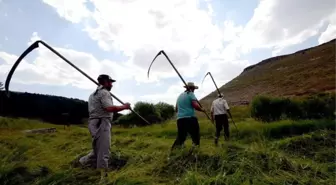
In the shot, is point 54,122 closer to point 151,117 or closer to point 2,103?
point 2,103

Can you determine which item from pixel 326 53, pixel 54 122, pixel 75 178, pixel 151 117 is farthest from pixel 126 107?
pixel 326 53

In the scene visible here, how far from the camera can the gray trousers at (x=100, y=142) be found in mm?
4707

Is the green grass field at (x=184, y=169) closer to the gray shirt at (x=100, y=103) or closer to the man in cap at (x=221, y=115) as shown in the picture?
the gray shirt at (x=100, y=103)

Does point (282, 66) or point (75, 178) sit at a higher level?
point (282, 66)

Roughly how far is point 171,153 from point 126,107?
3.03ft

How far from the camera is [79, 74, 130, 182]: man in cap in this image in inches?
186

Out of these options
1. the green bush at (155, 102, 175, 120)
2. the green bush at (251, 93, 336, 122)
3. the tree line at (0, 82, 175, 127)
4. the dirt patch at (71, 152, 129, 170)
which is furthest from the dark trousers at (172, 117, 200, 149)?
the green bush at (155, 102, 175, 120)

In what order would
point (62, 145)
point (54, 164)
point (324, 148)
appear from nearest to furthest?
1. point (54, 164)
2. point (324, 148)
3. point (62, 145)

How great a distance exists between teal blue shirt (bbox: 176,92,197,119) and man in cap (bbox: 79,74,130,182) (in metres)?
2.03

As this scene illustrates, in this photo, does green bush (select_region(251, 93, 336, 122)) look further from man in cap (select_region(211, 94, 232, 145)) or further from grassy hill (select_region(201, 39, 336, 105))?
grassy hill (select_region(201, 39, 336, 105))

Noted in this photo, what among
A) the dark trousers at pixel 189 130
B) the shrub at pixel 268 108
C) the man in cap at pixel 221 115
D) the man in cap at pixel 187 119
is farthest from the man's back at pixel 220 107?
the shrub at pixel 268 108

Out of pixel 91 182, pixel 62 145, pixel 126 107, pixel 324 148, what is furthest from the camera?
pixel 62 145

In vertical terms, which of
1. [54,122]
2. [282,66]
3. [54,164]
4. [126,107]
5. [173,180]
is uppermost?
[282,66]

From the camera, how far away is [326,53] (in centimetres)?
4744
